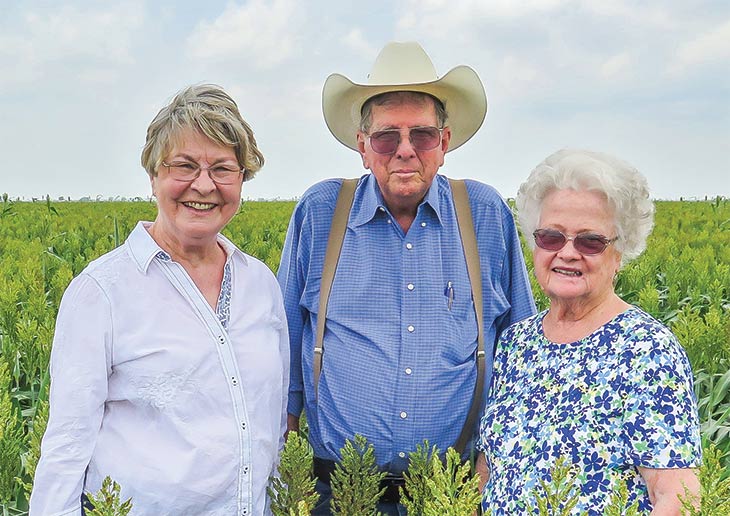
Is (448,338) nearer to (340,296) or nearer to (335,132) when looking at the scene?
(340,296)

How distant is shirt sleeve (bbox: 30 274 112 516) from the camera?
2111 millimetres

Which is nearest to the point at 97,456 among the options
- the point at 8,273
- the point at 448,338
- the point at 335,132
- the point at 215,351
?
the point at 215,351

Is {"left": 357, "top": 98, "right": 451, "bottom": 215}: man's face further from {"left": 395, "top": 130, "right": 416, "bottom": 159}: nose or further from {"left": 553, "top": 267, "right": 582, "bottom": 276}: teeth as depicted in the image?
{"left": 553, "top": 267, "right": 582, "bottom": 276}: teeth

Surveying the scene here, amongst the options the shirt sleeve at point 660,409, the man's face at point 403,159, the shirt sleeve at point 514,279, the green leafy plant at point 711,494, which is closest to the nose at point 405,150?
the man's face at point 403,159

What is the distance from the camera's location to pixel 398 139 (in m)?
2.92

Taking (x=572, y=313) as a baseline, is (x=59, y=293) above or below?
above

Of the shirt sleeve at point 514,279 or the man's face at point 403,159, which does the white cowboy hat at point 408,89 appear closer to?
the man's face at point 403,159

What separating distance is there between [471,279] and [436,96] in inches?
30.5

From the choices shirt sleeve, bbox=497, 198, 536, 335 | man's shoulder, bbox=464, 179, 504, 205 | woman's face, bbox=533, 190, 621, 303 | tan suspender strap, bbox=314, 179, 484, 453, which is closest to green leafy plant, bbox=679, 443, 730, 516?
woman's face, bbox=533, 190, 621, 303

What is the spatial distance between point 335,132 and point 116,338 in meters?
1.72

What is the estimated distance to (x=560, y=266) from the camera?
2.34m

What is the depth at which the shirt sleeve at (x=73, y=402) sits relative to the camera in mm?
2111

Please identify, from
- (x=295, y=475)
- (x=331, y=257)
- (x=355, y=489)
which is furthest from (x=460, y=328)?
(x=295, y=475)

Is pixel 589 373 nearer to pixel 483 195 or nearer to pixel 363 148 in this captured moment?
pixel 483 195
